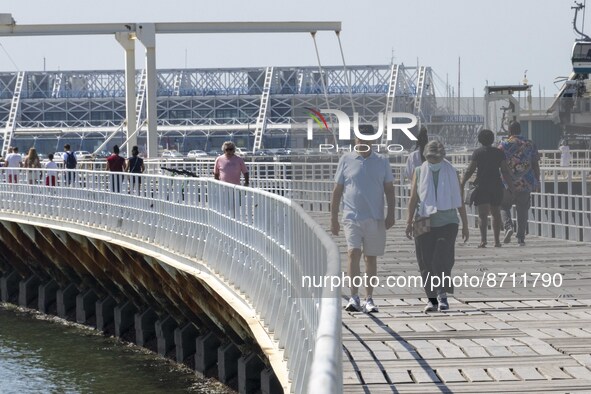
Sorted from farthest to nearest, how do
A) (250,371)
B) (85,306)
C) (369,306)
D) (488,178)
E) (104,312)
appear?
(85,306) → (104,312) → (250,371) → (488,178) → (369,306)

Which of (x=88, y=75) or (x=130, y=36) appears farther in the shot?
(x=88, y=75)

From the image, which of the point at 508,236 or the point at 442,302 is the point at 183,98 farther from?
the point at 442,302

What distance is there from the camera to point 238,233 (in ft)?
53.2

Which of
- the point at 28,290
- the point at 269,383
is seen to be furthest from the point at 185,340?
the point at 28,290

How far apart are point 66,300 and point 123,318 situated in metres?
3.73

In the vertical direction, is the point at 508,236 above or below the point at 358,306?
above

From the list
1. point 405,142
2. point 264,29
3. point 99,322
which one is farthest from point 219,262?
point 264,29

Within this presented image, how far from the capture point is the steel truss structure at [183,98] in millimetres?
144375

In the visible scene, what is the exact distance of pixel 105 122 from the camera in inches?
5920

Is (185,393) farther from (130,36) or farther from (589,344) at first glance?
(130,36)

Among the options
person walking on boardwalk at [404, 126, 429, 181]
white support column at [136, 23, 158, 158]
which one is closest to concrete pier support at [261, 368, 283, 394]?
person walking on boardwalk at [404, 126, 429, 181]

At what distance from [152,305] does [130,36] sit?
15.4 meters

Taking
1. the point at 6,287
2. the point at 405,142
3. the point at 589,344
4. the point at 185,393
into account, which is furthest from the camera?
the point at 6,287

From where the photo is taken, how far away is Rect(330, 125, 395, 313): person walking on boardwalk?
1291 centimetres
